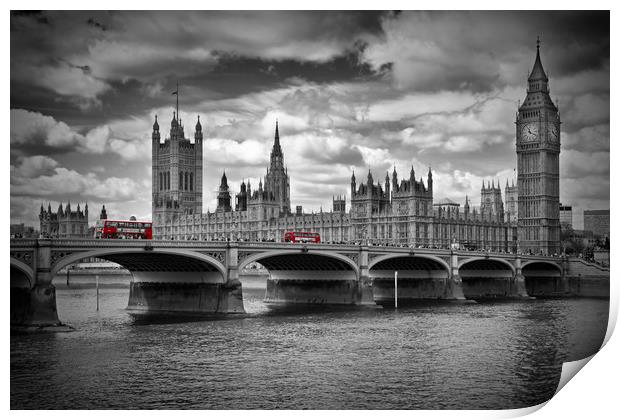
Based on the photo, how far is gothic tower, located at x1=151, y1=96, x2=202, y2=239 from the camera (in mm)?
132875

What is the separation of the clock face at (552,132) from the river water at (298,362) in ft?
174

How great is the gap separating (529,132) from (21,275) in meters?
73.4

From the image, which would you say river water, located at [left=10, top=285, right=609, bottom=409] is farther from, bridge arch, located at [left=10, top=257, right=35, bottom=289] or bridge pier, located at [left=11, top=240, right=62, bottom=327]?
bridge arch, located at [left=10, top=257, right=35, bottom=289]

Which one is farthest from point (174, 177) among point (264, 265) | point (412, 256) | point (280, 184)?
point (412, 256)

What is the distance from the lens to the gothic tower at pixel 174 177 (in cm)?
13288

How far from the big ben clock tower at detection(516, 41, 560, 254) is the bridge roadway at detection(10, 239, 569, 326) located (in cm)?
2174

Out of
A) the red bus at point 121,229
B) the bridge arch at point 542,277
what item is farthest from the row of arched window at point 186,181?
the red bus at point 121,229

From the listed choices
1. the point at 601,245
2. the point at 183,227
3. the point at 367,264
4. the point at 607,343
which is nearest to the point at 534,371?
the point at 607,343

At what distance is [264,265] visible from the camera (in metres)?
59.0

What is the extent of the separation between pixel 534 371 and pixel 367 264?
30.0 m

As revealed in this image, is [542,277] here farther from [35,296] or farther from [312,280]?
[35,296]

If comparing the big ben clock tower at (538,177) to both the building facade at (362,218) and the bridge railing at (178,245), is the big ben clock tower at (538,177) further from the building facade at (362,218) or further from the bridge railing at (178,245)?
the bridge railing at (178,245)

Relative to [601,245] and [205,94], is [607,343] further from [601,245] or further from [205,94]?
[601,245]
